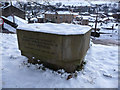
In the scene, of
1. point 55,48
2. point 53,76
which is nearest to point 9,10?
point 55,48

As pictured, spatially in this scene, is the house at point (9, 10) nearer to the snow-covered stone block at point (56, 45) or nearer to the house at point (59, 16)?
the house at point (59, 16)

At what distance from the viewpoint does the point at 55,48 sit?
3.99m

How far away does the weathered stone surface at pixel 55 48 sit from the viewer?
3799 millimetres

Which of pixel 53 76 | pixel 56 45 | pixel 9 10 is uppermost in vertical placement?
pixel 9 10

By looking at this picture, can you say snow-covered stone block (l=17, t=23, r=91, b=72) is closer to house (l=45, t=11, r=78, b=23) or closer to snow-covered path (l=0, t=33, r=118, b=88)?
snow-covered path (l=0, t=33, r=118, b=88)

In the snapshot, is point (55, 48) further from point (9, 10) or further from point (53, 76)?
point (9, 10)

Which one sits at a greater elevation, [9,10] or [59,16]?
[9,10]

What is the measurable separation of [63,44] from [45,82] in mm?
1611

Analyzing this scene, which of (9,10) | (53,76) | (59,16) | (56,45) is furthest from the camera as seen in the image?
(59,16)

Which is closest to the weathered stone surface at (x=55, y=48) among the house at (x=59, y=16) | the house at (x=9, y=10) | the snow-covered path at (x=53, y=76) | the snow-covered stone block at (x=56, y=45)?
the snow-covered stone block at (x=56, y=45)

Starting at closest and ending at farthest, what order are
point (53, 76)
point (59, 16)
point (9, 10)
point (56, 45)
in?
point (56, 45)
point (53, 76)
point (9, 10)
point (59, 16)

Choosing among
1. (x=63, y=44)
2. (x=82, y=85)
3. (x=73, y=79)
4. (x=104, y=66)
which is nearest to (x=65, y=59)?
(x=63, y=44)

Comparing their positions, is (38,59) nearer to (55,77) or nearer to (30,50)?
(30,50)

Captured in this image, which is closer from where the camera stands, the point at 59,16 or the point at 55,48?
the point at 55,48
